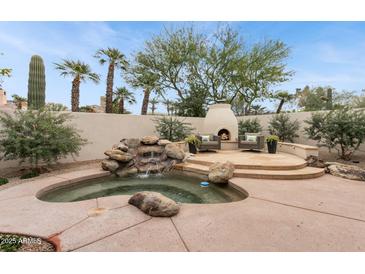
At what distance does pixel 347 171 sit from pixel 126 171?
671 cm

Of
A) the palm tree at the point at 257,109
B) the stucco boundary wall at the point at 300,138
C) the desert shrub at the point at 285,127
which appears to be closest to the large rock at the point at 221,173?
the stucco boundary wall at the point at 300,138

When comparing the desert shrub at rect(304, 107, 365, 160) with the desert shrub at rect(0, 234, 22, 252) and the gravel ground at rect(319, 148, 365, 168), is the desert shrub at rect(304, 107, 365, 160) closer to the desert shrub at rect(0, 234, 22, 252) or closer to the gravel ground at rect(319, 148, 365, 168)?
the gravel ground at rect(319, 148, 365, 168)

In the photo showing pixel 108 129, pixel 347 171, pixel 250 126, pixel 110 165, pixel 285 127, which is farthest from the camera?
pixel 250 126

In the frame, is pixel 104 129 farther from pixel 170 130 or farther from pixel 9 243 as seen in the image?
pixel 9 243

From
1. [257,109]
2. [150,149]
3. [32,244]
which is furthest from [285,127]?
[32,244]

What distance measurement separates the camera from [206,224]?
8.73 feet

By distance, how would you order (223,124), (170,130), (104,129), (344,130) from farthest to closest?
(223,124), (170,130), (104,129), (344,130)

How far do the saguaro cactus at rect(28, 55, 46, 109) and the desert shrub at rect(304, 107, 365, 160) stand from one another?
44.9 feet

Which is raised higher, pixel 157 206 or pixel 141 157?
pixel 141 157

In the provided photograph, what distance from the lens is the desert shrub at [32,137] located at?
5.30 meters

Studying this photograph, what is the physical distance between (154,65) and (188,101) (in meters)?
4.04

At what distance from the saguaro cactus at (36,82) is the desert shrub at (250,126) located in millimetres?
11767

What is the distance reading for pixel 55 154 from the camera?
19.4 ft
